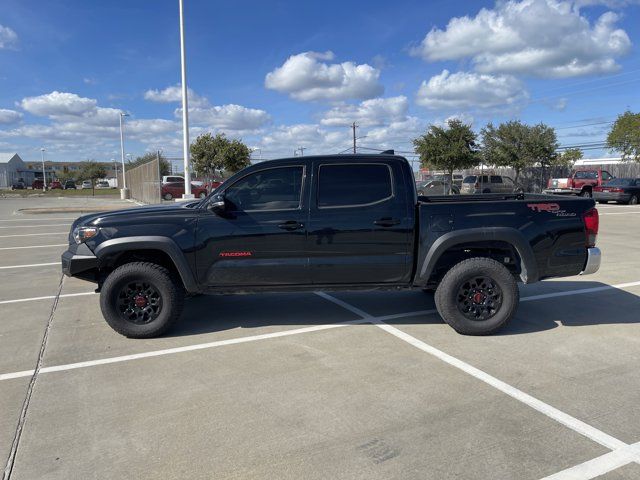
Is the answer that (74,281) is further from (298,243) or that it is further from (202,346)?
(298,243)

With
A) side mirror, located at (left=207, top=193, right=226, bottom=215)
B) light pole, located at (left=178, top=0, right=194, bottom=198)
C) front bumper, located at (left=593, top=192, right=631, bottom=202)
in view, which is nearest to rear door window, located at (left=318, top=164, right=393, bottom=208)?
side mirror, located at (left=207, top=193, right=226, bottom=215)

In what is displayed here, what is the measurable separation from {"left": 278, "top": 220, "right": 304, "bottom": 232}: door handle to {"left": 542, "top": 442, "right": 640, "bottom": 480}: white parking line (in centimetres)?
306

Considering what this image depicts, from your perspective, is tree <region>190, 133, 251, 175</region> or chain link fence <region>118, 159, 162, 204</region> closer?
chain link fence <region>118, 159, 162, 204</region>

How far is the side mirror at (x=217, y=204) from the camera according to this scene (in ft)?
16.0

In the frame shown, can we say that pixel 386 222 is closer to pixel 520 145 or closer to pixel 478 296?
pixel 478 296

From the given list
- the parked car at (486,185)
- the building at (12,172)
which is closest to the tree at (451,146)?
the parked car at (486,185)

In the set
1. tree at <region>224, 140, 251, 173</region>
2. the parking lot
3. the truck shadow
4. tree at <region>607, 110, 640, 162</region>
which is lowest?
the parking lot

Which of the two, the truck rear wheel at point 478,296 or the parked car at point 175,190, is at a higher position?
the parked car at point 175,190

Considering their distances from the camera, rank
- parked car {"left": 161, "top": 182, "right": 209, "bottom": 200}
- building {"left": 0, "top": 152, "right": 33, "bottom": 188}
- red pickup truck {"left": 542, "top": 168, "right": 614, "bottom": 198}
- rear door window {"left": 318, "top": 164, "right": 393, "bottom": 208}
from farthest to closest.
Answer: building {"left": 0, "top": 152, "right": 33, "bottom": 188} < parked car {"left": 161, "top": 182, "right": 209, "bottom": 200} < red pickup truck {"left": 542, "top": 168, "right": 614, "bottom": 198} < rear door window {"left": 318, "top": 164, "right": 393, "bottom": 208}

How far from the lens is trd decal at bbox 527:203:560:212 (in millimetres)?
5074

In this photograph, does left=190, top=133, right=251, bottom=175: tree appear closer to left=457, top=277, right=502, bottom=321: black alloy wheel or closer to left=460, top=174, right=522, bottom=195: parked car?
left=460, top=174, right=522, bottom=195: parked car

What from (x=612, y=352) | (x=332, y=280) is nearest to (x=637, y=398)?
(x=612, y=352)

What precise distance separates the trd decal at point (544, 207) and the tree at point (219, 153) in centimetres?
2690

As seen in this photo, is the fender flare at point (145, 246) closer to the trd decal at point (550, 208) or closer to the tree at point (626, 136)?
the trd decal at point (550, 208)
